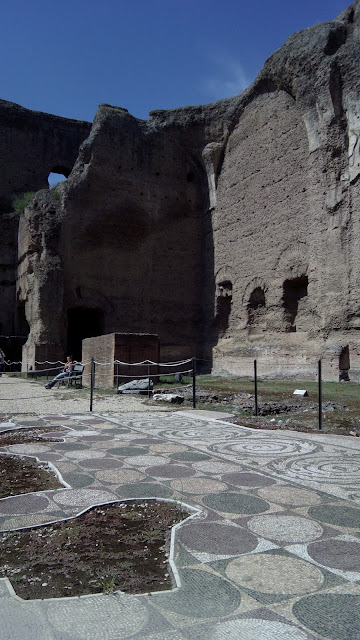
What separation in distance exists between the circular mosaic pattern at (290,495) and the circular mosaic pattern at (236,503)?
12 cm

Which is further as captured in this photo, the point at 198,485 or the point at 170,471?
the point at 170,471

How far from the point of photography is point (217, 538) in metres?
2.61

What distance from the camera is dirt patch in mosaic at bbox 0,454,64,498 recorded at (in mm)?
3499

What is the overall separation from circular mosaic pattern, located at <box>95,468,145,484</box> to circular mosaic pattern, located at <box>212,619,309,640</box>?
6.57 feet

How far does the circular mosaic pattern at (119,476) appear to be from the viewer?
3.73 metres

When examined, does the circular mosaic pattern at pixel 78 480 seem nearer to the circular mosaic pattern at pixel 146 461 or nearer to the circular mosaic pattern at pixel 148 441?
the circular mosaic pattern at pixel 146 461

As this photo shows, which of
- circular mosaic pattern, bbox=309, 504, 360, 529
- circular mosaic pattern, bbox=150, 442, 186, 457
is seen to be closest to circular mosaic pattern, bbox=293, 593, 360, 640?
circular mosaic pattern, bbox=309, 504, 360, 529

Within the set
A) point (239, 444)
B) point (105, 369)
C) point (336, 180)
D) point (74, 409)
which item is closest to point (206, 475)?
point (239, 444)

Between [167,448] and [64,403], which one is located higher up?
[167,448]

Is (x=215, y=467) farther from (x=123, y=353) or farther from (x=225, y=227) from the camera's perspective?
(x=225, y=227)

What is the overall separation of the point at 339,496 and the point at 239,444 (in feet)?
6.68

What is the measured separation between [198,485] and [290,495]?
0.66 m

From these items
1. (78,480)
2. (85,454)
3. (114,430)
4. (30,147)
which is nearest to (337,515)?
(78,480)

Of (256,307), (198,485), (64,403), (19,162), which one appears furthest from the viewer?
(19,162)
